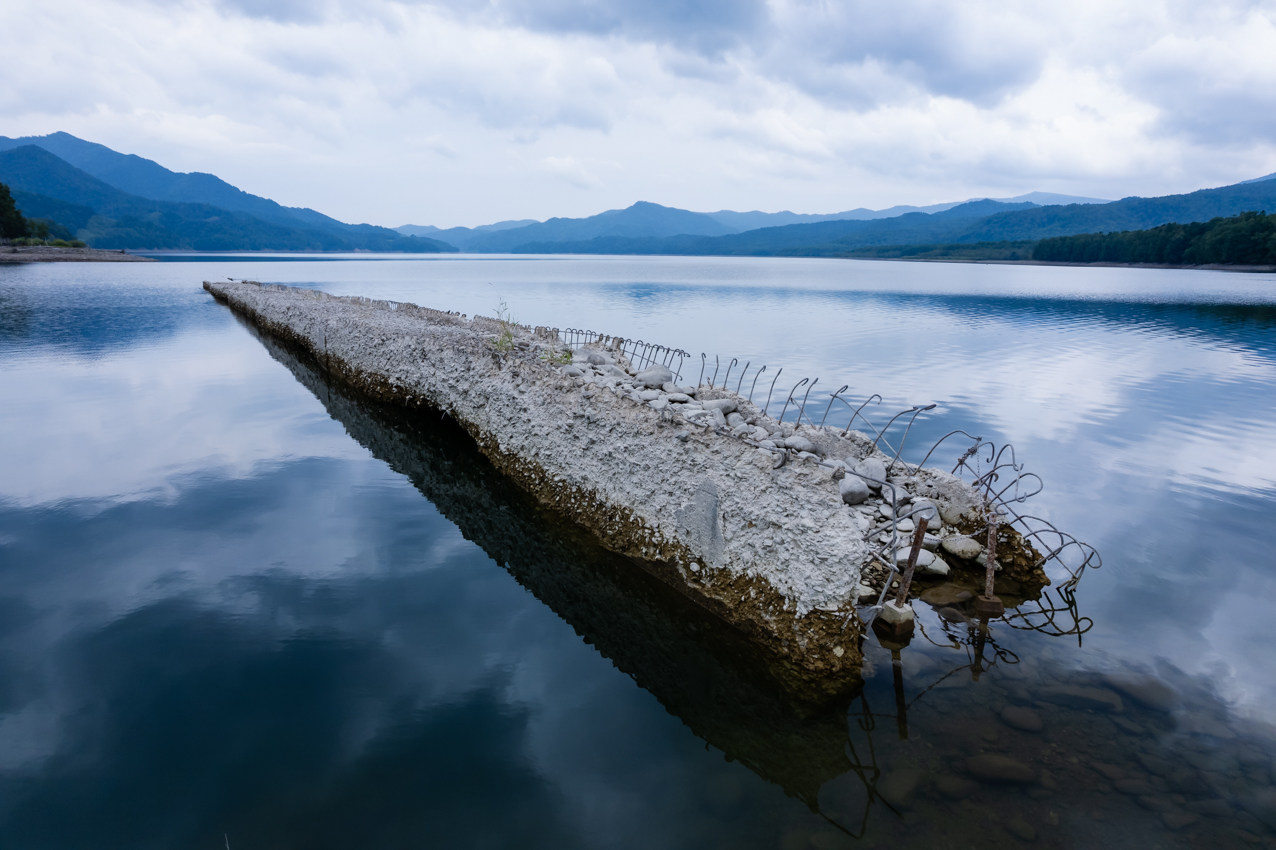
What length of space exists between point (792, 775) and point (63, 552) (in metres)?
10.7

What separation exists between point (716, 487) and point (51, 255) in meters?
→ 126

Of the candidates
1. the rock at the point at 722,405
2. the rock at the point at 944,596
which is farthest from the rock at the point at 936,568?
the rock at the point at 722,405

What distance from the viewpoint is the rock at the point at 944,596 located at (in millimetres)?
7985

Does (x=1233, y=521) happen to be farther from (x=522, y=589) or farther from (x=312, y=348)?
(x=312, y=348)

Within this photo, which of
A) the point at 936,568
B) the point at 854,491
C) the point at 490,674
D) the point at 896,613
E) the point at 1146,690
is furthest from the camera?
the point at 854,491

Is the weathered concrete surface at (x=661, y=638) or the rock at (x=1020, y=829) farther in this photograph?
the weathered concrete surface at (x=661, y=638)

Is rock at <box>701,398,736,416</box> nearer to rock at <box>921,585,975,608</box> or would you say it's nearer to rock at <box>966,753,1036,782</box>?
rock at <box>921,585,975,608</box>

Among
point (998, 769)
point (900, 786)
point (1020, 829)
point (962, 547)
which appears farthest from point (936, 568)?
point (1020, 829)

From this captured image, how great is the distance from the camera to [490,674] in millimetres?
6832

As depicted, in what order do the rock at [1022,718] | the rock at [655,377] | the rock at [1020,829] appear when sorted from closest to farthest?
the rock at [1020,829] < the rock at [1022,718] < the rock at [655,377]

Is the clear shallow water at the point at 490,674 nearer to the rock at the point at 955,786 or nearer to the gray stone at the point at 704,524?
the rock at the point at 955,786

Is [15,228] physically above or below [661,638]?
above

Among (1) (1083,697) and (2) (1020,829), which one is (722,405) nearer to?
(1) (1083,697)

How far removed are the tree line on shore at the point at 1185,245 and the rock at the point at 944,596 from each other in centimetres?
11829
